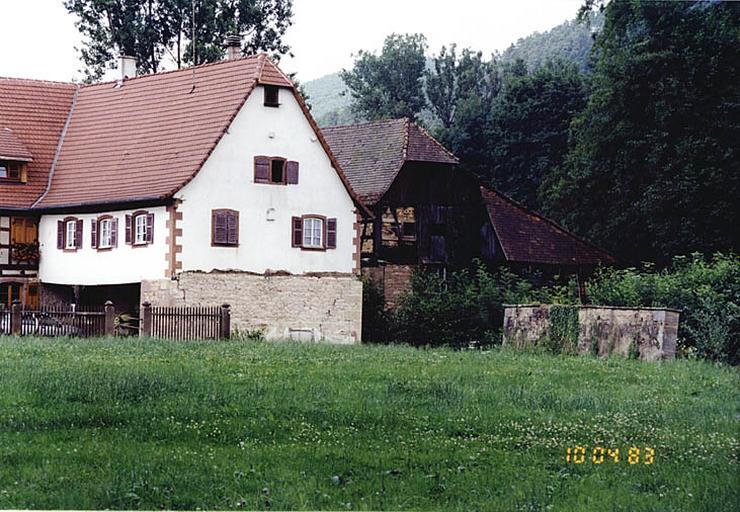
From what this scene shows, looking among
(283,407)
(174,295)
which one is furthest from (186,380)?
(174,295)

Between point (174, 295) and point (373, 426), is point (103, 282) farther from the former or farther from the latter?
point (373, 426)

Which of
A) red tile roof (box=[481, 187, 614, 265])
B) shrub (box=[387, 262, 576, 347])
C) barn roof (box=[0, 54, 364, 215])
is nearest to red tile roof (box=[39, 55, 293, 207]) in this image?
barn roof (box=[0, 54, 364, 215])

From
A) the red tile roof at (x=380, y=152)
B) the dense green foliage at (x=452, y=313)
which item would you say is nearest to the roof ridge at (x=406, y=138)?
the red tile roof at (x=380, y=152)

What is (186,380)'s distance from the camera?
66.9 feet

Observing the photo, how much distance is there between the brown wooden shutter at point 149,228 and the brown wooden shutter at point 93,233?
6.59 ft

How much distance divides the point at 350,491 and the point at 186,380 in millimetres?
7234

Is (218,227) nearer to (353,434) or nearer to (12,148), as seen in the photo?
(12,148)

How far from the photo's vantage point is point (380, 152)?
161 ft

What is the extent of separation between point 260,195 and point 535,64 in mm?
31876

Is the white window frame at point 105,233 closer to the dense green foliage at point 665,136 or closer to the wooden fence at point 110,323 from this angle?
the wooden fence at point 110,323

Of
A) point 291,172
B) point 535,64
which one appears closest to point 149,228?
point 291,172

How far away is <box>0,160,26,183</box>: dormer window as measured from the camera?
42.2 m

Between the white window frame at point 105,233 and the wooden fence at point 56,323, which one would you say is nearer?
the wooden fence at point 56,323

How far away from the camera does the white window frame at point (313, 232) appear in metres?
41.5
